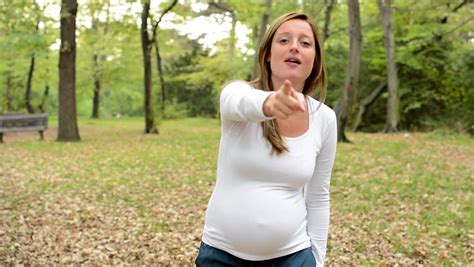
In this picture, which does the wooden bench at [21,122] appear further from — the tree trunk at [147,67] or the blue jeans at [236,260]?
the blue jeans at [236,260]

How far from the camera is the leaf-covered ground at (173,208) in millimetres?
5676

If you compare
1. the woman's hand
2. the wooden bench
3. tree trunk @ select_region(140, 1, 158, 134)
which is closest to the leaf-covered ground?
the woman's hand

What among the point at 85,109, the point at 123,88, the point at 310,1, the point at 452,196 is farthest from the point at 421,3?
the point at 85,109

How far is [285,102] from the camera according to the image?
1.56m

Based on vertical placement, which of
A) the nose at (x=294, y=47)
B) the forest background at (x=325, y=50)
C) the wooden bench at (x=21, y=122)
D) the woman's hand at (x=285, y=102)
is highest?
the forest background at (x=325, y=50)

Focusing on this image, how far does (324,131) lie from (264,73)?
0.32m

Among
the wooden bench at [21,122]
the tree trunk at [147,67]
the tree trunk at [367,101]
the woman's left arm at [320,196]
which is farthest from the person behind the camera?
the tree trunk at [367,101]

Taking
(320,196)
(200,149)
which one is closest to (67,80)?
(200,149)

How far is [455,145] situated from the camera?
1681 cm

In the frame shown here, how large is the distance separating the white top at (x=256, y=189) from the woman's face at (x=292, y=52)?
14 centimetres

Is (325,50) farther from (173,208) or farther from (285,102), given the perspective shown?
(285,102)

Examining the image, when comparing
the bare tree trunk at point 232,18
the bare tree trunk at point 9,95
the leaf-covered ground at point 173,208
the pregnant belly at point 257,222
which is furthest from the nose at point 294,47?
the bare tree trunk at point 9,95

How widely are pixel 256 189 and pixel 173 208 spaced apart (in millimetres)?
6010

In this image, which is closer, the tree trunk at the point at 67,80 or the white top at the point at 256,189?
the white top at the point at 256,189
